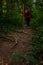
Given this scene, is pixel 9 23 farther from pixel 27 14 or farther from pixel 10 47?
pixel 10 47

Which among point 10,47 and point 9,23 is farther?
point 9,23

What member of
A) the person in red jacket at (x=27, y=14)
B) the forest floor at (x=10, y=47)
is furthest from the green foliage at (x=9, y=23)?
the forest floor at (x=10, y=47)

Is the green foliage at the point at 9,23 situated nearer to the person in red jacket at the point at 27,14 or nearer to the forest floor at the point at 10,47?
the person in red jacket at the point at 27,14

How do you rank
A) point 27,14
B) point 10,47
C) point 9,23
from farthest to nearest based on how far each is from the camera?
point 27,14 → point 9,23 → point 10,47

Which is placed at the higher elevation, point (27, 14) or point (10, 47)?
point (27, 14)

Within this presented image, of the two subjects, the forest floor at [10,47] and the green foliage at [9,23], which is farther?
the green foliage at [9,23]

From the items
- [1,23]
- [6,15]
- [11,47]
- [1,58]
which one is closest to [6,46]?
[11,47]

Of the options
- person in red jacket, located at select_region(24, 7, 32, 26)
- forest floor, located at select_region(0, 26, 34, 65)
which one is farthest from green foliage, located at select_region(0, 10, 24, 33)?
forest floor, located at select_region(0, 26, 34, 65)

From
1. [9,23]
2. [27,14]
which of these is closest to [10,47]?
[9,23]

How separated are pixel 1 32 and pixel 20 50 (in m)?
3.09

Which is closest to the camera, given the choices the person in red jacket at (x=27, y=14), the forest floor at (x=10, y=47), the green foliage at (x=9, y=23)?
the forest floor at (x=10, y=47)

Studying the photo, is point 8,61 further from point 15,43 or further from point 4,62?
point 15,43

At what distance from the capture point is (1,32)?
10.5m

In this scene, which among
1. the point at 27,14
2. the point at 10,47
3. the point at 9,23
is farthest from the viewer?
the point at 27,14
